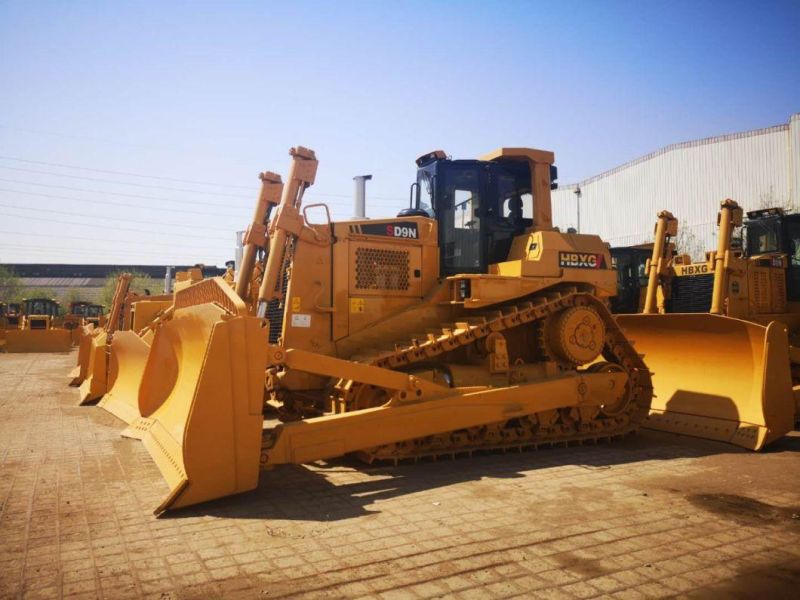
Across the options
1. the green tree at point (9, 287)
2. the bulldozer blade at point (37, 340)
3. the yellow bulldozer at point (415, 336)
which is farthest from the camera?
the green tree at point (9, 287)

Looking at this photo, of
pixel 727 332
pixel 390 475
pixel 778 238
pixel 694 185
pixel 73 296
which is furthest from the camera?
pixel 73 296

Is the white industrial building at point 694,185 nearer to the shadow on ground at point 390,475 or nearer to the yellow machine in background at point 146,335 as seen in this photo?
the shadow on ground at point 390,475

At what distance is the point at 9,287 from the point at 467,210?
70768 millimetres

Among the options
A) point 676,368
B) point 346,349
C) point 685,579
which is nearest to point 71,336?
point 346,349

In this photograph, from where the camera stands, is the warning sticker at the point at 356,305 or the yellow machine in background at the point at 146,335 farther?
the yellow machine in background at the point at 146,335

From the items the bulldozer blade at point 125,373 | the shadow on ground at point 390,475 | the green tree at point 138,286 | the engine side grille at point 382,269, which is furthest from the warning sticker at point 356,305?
the green tree at point 138,286

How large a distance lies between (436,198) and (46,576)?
18.9ft

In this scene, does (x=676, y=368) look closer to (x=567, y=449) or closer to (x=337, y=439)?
(x=567, y=449)

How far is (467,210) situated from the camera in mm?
7664

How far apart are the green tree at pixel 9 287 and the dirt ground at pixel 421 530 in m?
67.8

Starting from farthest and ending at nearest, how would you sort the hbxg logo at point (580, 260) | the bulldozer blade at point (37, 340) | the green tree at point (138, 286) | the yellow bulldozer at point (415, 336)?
1. the green tree at point (138, 286)
2. the bulldozer blade at point (37, 340)
3. the hbxg logo at point (580, 260)
4. the yellow bulldozer at point (415, 336)

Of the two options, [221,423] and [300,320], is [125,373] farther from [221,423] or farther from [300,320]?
[221,423]

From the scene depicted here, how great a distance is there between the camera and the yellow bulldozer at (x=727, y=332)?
7.02 meters

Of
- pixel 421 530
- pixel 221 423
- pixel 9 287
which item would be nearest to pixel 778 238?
pixel 421 530
